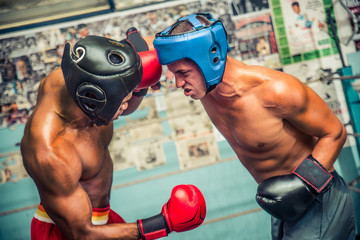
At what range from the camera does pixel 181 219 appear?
1.51 m

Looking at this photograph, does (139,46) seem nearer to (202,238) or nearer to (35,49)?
(35,49)

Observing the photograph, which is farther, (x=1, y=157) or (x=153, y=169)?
(x=153, y=169)

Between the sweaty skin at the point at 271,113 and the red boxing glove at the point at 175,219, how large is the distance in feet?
1.32

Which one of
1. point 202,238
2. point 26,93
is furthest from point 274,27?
point 26,93

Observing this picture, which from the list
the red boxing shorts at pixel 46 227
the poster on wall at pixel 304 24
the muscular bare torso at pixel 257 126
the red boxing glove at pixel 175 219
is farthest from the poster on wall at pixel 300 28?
the red boxing shorts at pixel 46 227

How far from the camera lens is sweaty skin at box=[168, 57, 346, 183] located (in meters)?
1.47

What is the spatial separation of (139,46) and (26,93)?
133 centimetres

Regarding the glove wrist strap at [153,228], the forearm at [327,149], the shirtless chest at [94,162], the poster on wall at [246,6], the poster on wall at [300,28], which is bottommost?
the glove wrist strap at [153,228]

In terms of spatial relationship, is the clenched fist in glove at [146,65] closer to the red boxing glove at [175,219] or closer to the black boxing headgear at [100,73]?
the black boxing headgear at [100,73]

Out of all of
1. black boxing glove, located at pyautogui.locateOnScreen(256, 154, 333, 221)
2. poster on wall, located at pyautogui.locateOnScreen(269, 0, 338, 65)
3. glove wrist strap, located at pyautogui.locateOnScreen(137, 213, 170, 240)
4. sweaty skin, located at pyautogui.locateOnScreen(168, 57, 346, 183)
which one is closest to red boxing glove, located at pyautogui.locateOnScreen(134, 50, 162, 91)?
sweaty skin, located at pyautogui.locateOnScreen(168, 57, 346, 183)

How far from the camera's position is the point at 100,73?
1.30m

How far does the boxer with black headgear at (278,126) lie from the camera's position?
1405 mm

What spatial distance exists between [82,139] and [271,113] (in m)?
0.91

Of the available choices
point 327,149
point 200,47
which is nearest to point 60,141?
point 200,47
